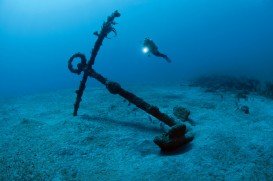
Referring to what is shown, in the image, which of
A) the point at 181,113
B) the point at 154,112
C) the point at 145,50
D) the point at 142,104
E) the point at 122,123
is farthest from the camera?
the point at 145,50

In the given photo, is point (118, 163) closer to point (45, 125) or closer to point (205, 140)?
point (205, 140)

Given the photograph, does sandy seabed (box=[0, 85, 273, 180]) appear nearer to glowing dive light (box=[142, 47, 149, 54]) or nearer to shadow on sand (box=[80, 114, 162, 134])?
shadow on sand (box=[80, 114, 162, 134])

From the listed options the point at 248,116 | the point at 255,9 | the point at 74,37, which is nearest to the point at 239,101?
the point at 248,116

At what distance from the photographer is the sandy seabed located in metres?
4.03

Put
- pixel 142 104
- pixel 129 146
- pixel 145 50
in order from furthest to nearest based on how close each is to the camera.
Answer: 1. pixel 145 50
2. pixel 142 104
3. pixel 129 146

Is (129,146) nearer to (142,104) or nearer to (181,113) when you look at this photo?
(142,104)

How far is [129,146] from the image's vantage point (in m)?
5.01

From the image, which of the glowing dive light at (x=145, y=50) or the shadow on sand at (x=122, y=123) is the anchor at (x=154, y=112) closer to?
the shadow on sand at (x=122, y=123)

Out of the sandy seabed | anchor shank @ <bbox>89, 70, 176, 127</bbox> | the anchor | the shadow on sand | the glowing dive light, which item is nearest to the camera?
the sandy seabed

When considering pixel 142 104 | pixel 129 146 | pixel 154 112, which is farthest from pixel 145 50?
pixel 129 146

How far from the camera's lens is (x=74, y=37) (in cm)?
6975

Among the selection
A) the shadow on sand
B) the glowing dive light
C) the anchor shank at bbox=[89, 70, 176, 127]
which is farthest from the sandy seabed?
the glowing dive light

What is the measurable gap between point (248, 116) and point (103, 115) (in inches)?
129

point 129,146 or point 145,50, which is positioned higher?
point 145,50
